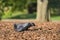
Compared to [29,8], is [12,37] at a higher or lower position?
higher

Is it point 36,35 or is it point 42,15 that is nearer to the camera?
point 36,35

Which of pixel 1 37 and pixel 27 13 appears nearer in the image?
pixel 1 37

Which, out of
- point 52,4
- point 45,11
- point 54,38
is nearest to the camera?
point 54,38

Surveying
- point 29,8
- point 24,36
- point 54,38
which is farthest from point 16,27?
point 29,8

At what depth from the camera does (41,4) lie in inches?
589

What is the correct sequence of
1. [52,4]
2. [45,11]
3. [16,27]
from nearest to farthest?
[16,27] → [45,11] → [52,4]

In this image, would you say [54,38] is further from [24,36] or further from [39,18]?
[39,18]

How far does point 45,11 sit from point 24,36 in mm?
6060

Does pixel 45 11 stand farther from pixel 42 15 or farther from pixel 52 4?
pixel 52 4

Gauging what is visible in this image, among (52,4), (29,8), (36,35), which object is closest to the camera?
(36,35)

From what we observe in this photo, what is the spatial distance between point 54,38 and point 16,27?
2180 mm

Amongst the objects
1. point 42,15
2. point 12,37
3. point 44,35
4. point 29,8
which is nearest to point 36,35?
point 44,35

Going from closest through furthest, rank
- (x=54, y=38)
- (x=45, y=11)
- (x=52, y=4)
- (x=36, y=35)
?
1. (x=54, y=38)
2. (x=36, y=35)
3. (x=45, y=11)
4. (x=52, y=4)

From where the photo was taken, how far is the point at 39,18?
15.1 meters
